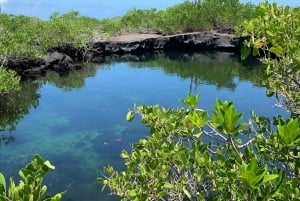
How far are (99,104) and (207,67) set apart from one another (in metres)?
11.9

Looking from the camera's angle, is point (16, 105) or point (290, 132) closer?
point (290, 132)

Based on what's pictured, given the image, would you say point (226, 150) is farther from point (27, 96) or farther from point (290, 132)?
point (27, 96)

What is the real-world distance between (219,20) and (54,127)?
26058 millimetres

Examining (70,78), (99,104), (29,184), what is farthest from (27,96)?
(29,184)

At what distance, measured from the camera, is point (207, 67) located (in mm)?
31453

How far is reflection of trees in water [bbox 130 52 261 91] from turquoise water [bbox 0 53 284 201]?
2.3 inches

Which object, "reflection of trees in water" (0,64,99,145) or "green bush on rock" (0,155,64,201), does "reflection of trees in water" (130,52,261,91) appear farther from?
"green bush on rock" (0,155,64,201)

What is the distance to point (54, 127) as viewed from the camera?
59.9 feet

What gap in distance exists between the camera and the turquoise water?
555 inches

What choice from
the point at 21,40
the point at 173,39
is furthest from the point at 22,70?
the point at 173,39

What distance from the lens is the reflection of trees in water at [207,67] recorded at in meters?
27.6

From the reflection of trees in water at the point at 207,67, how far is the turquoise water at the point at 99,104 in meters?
0.06

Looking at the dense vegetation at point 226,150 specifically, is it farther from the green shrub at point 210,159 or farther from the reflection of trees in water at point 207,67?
the reflection of trees in water at point 207,67

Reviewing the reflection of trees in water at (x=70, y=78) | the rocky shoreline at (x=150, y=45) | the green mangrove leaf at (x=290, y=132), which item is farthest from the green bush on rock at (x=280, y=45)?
the rocky shoreline at (x=150, y=45)
